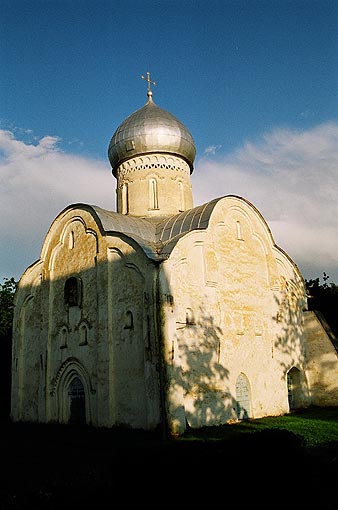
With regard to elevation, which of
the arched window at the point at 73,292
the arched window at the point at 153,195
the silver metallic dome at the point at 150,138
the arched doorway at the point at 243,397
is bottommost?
the arched doorway at the point at 243,397

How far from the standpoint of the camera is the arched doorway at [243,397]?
10664 millimetres

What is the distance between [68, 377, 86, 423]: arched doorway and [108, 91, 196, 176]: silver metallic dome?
7.83 metres

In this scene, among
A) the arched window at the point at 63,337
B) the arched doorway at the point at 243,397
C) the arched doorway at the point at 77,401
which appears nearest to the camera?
the arched doorway at the point at 243,397

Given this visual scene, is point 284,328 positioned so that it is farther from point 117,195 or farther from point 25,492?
point 25,492

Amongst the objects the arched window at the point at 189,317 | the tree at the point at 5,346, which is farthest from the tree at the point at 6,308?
the arched window at the point at 189,317

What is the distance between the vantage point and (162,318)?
9.12m

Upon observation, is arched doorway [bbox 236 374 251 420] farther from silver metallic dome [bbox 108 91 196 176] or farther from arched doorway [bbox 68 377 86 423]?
silver metallic dome [bbox 108 91 196 176]

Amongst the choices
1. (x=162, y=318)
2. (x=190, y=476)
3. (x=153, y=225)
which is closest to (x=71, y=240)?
(x=153, y=225)

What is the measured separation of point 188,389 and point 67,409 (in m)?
4.07

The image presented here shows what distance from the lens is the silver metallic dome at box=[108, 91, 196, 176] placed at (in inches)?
592

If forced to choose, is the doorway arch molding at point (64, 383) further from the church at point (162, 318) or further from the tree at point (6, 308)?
the tree at point (6, 308)

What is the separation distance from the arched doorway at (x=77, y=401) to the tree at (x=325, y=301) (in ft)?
24.4

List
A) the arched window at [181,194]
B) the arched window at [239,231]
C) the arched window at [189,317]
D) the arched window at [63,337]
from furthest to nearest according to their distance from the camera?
the arched window at [181,194] → the arched window at [239,231] → the arched window at [63,337] → the arched window at [189,317]

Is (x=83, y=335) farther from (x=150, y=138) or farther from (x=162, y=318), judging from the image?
Answer: (x=150, y=138)
